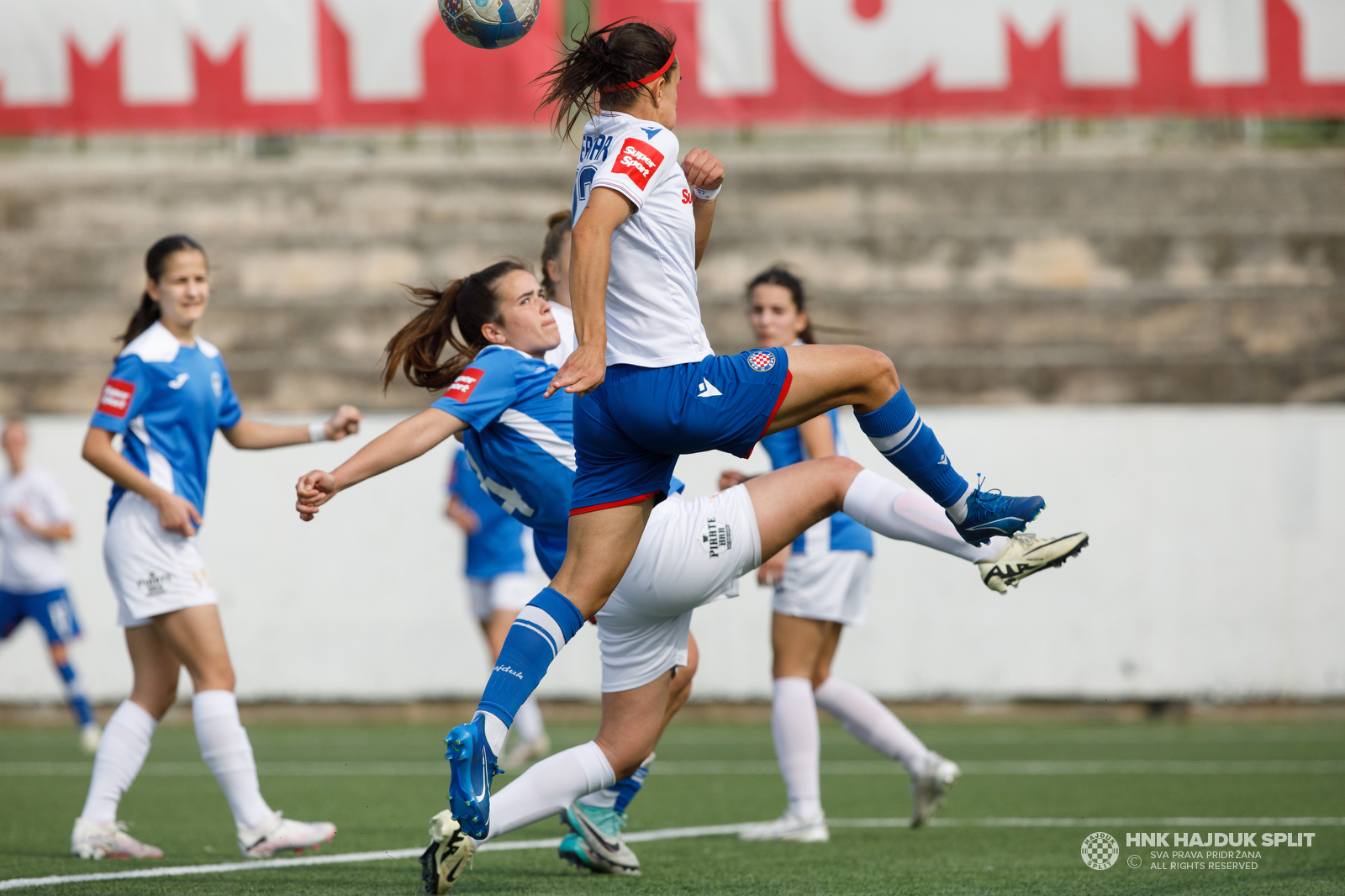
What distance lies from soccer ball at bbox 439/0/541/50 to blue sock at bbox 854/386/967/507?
1578mm

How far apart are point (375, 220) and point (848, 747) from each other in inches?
319

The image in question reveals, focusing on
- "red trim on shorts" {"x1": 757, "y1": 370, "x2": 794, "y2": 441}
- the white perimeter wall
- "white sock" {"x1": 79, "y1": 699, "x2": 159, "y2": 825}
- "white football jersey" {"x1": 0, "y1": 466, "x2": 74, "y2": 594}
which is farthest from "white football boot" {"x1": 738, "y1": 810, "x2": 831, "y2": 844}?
"white football jersey" {"x1": 0, "y1": 466, "x2": 74, "y2": 594}

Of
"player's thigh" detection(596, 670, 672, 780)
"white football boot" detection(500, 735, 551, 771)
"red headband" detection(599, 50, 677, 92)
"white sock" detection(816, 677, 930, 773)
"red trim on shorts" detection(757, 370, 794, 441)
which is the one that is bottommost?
"white football boot" detection(500, 735, 551, 771)

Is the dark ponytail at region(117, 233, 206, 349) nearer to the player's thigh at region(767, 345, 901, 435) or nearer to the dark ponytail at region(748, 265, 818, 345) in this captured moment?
the dark ponytail at region(748, 265, 818, 345)

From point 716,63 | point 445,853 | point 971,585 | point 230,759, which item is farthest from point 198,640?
point 716,63

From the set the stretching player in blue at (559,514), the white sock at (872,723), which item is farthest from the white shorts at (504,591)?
the stretching player in blue at (559,514)

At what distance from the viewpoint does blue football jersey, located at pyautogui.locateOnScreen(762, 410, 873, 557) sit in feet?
19.0

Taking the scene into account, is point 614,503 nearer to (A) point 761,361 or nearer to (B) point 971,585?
(A) point 761,361

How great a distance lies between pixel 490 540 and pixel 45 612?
3573mm

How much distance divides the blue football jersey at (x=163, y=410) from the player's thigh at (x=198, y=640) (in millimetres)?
412

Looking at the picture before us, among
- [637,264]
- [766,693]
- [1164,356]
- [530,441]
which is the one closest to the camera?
[637,264]

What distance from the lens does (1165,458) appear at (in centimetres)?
1072

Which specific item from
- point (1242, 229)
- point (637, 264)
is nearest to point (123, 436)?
point (637, 264)

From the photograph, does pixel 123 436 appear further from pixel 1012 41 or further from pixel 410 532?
pixel 1012 41
